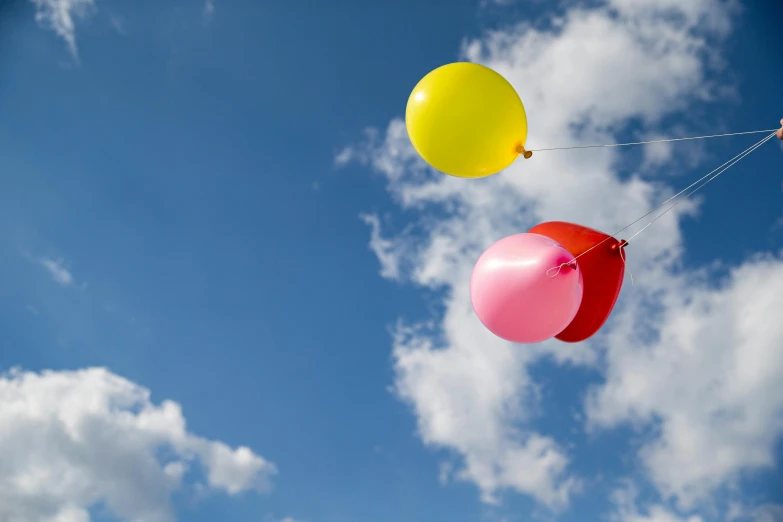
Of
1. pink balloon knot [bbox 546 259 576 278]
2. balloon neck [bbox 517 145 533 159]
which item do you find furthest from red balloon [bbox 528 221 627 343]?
balloon neck [bbox 517 145 533 159]

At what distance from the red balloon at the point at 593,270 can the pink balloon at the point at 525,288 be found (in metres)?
0.40

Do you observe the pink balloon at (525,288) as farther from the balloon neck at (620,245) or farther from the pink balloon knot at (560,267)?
the balloon neck at (620,245)

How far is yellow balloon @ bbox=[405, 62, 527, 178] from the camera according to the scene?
18.1 feet

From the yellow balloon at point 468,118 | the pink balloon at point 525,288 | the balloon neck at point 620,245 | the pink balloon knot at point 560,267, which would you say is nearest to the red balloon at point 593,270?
the balloon neck at point 620,245

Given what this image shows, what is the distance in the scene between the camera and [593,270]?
5398mm

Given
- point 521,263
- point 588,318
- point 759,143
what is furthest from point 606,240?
point 759,143

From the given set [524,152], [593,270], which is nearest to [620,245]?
[593,270]

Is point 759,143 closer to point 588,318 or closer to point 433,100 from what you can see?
point 588,318

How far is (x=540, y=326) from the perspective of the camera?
4.95 m

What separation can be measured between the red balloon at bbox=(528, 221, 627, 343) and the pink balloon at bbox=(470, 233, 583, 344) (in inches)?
15.7

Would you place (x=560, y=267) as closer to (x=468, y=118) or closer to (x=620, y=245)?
(x=620, y=245)

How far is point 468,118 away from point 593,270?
1.96m

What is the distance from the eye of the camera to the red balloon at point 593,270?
541cm

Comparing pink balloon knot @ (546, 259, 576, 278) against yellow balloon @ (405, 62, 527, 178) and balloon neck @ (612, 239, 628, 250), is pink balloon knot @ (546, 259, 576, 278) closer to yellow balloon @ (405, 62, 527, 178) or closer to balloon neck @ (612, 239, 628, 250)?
balloon neck @ (612, 239, 628, 250)
